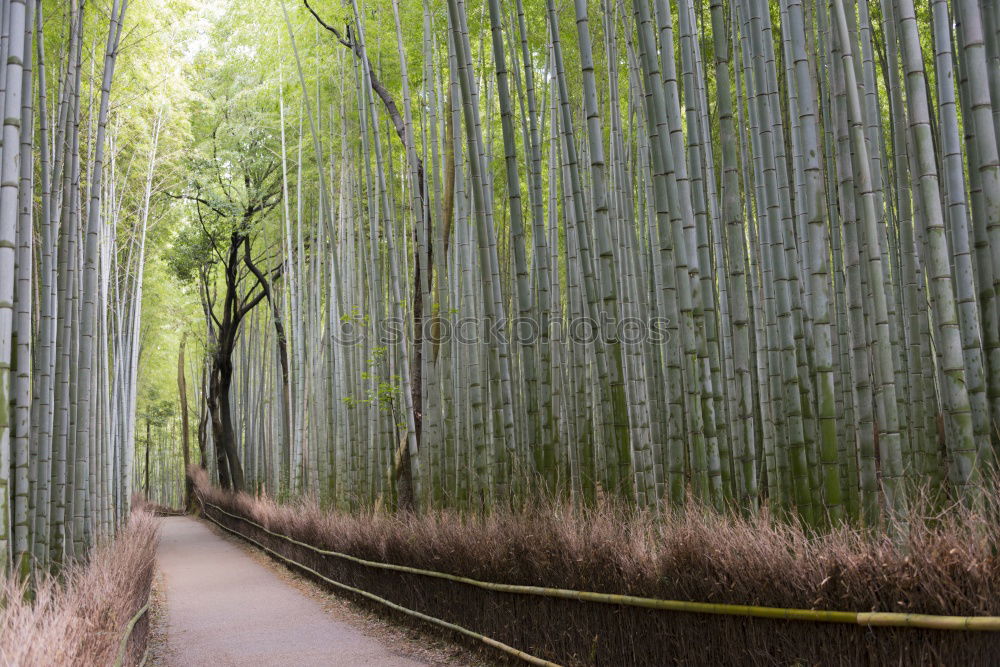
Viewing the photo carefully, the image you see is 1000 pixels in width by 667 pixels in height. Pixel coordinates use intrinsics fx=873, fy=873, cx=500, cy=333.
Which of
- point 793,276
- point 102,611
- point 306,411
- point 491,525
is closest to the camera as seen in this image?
point 102,611

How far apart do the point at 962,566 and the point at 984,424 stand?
809 mm

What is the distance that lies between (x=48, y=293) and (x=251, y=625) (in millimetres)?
2928

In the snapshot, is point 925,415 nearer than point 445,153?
Yes

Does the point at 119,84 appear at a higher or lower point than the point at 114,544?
higher

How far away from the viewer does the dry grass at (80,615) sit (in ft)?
6.79

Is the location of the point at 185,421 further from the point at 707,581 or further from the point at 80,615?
the point at 707,581

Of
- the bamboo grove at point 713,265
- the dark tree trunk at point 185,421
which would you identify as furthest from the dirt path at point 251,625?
the dark tree trunk at point 185,421

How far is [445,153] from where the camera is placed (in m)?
7.93

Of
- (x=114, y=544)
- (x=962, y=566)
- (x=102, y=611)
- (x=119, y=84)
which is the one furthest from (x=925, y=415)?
(x=119, y=84)

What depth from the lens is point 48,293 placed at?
12.1 ft

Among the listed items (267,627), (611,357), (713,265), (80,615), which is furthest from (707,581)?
(267,627)

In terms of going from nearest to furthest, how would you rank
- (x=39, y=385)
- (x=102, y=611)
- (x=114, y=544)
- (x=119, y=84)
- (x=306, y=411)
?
(x=102, y=611), (x=39, y=385), (x=114, y=544), (x=119, y=84), (x=306, y=411)

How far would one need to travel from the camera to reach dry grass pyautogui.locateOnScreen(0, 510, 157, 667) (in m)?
2.07

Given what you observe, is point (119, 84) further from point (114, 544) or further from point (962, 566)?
point (962, 566)
